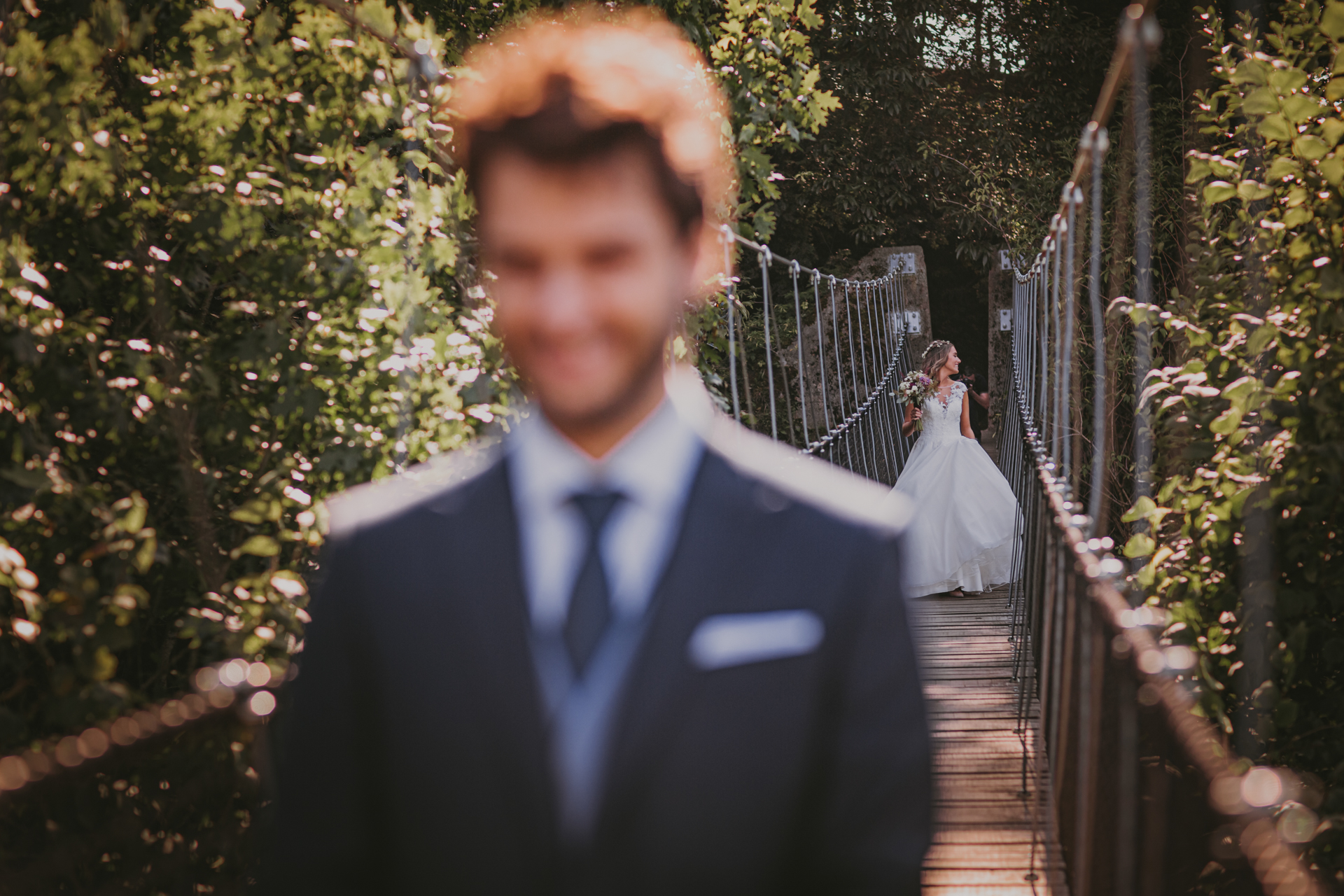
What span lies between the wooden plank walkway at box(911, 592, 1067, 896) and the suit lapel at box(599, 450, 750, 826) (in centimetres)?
85

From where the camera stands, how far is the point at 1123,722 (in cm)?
111

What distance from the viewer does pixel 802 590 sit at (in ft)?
2.13

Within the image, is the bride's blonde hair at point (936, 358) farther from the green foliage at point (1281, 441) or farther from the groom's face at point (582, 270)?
the groom's face at point (582, 270)

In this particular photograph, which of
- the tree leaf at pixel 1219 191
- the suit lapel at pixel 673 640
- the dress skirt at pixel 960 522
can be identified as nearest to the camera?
the suit lapel at pixel 673 640

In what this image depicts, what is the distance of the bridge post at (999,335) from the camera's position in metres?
10.6

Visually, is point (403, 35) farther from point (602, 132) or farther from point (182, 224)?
point (602, 132)

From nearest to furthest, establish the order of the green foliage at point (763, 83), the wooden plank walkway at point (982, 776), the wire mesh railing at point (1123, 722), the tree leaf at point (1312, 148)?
1. the wire mesh railing at point (1123, 722)
2. the tree leaf at point (1312, 148)
3. the wooden plank walkway at point (982, 776)
4. the green foliage at point (763, 83)

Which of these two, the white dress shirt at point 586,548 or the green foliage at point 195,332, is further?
the green foliage at point 195,332

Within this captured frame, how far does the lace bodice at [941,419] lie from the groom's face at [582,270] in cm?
555

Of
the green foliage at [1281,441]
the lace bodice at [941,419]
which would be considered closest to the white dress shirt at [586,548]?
the green foliage at [1281,441]

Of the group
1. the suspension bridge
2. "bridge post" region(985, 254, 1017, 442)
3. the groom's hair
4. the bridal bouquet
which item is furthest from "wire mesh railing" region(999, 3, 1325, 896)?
"bridge post" region(985, 254, 1017, 442)

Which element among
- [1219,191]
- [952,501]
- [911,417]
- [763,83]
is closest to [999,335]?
[911,417]

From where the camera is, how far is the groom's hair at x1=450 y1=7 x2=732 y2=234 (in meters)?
0.64

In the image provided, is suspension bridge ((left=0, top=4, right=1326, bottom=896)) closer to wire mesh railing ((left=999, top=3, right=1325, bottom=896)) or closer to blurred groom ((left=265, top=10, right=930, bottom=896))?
wire mesh railing ((left=999, top=3, right=1325, bottom=896))
